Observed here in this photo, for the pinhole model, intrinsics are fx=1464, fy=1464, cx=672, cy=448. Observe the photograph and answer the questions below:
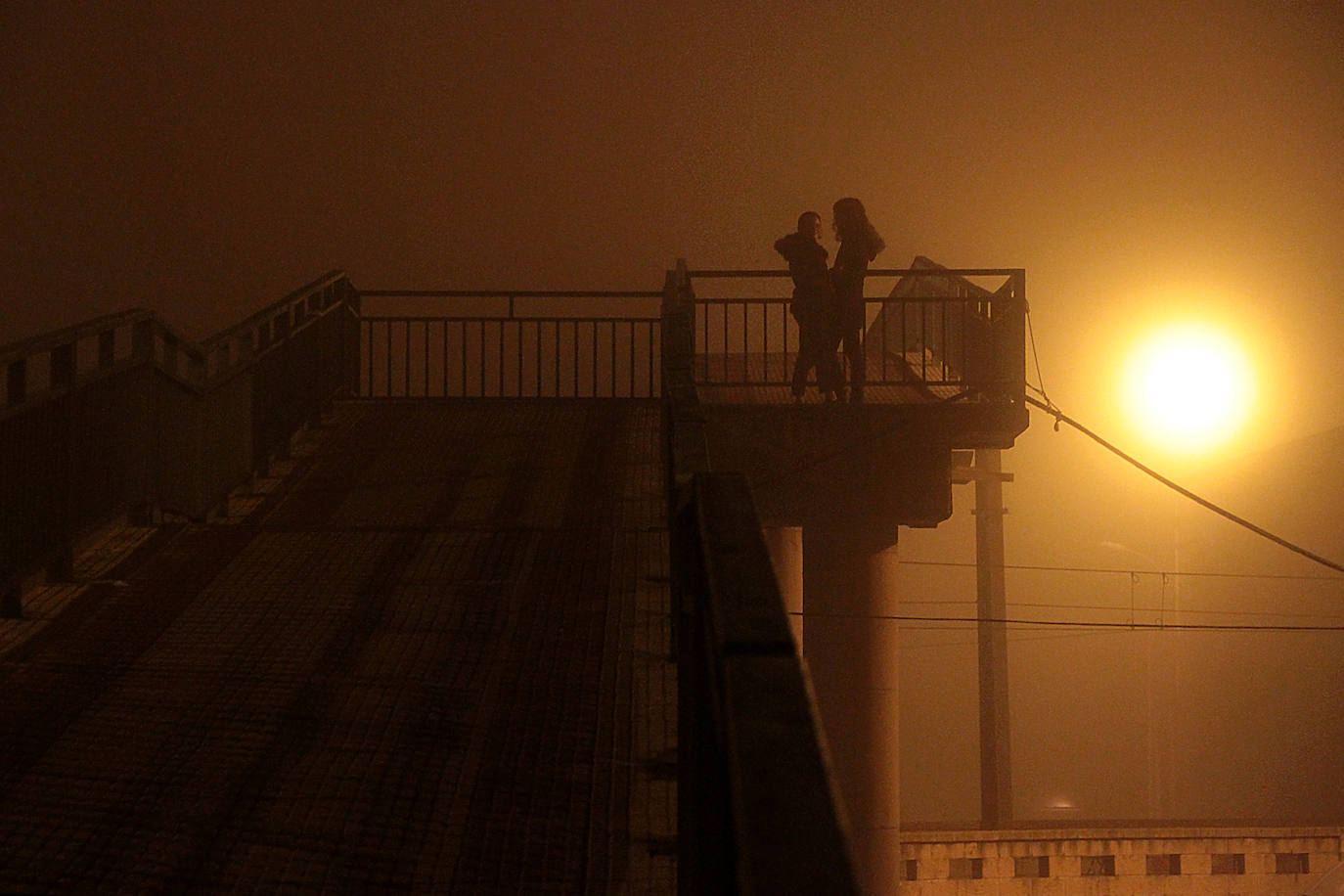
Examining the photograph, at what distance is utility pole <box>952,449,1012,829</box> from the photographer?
20828 millimetres

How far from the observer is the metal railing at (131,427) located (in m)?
6.74

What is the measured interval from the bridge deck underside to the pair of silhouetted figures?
372 centimetres

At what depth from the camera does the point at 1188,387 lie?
1027 inches

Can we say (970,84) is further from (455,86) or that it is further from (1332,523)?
(1332,523)

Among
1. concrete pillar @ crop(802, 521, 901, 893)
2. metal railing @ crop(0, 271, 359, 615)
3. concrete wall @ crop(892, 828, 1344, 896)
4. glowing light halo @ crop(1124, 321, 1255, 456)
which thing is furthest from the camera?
glowing light halo @ crop(1124, 321, 1255, 456)

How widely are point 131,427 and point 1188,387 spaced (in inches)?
859

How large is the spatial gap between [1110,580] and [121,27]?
22.2 meters

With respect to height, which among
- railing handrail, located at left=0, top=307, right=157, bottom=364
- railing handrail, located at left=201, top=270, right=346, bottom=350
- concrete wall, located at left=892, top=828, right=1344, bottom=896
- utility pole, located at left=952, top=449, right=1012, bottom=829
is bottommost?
concrete wall, located at left=892, top=828, right=1344, bottom=896

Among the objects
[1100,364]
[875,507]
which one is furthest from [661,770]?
[1100,364]

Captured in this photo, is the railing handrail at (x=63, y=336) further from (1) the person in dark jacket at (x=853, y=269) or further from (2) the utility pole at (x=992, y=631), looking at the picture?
(2) the utility pole at (x=992, y=631)

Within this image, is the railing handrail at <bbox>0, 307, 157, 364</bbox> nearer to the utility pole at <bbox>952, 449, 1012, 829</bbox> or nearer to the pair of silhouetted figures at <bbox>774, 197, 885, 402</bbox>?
the pair of silhouetted figures at <bbox>774, 197, 885, 402</bbox>

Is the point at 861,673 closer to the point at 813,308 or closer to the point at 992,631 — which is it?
the point at 813,308

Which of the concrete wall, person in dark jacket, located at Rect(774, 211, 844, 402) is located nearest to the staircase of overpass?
person in dark jacket, located at Rect(774, 211, 844, 402)

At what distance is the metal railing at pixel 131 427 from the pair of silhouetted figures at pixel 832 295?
4.08 meters
